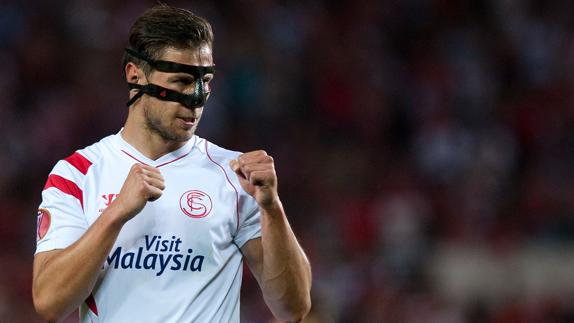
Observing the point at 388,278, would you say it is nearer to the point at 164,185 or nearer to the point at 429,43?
the point at 429,43

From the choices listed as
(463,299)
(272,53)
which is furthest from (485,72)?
(463,299)

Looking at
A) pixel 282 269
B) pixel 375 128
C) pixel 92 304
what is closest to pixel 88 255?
pixel 92 304

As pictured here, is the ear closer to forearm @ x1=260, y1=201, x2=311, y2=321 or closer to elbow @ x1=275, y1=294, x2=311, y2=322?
forearm @ x1=260, y1=201, x2=311, y2=321

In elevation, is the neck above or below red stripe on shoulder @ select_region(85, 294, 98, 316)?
above

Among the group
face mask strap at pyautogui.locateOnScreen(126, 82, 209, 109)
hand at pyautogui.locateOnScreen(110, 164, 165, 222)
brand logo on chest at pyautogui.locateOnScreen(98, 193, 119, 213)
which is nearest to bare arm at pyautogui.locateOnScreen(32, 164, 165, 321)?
hand at pyautogui.locateOnScreen(110, 164, 165, 222)

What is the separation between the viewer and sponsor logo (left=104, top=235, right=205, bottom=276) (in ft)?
11.8

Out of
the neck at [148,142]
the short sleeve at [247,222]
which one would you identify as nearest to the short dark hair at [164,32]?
the neck at [148,142]

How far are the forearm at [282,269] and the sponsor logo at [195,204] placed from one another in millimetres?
234

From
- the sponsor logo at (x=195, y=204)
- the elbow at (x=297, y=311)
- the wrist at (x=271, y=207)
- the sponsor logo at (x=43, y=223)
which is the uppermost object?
the wrist at (x=271, y=207)

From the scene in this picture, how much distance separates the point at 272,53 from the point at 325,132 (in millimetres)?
1339

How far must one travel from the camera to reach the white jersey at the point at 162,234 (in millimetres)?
3607

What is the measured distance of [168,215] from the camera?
368 centimetres

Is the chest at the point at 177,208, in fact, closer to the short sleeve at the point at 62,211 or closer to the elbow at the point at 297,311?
the short sleeve at the point at 62,211

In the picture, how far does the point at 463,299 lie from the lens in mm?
9781
